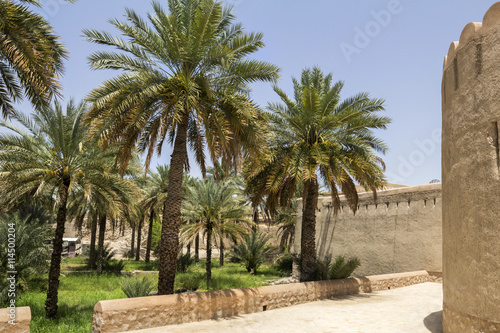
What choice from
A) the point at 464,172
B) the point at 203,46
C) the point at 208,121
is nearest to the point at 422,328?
the point at 464,172

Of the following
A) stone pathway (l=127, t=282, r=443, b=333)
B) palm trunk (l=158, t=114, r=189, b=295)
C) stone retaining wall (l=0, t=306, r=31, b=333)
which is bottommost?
stone pathway (l=127, t=282, r=443, b=333)

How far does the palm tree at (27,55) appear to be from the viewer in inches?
278

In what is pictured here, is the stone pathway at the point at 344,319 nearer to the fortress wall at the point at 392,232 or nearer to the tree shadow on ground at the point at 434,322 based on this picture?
the tree shadow on ground at the point at 434,322

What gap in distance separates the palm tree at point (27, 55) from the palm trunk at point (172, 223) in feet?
9.47

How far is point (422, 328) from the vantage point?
7.46m

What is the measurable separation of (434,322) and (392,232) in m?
8.63

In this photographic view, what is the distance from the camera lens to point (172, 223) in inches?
344

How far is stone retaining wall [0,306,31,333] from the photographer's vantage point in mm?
5742

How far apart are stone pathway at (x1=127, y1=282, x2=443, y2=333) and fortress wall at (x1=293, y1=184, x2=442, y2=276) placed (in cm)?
433

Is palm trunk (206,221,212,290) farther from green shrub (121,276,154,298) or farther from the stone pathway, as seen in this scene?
the stone pathway

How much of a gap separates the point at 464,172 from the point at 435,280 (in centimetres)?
1061

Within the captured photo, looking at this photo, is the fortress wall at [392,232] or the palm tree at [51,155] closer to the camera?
the palm tree at [51,155]

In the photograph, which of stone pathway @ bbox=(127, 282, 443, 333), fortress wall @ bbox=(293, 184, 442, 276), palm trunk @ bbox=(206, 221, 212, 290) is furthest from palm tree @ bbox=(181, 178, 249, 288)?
stone pathway @ bbox=(127, 282, 443, 333)

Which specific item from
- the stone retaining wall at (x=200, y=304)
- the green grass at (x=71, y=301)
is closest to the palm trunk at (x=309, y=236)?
the stone retaining wall at (x=200, y=304)
